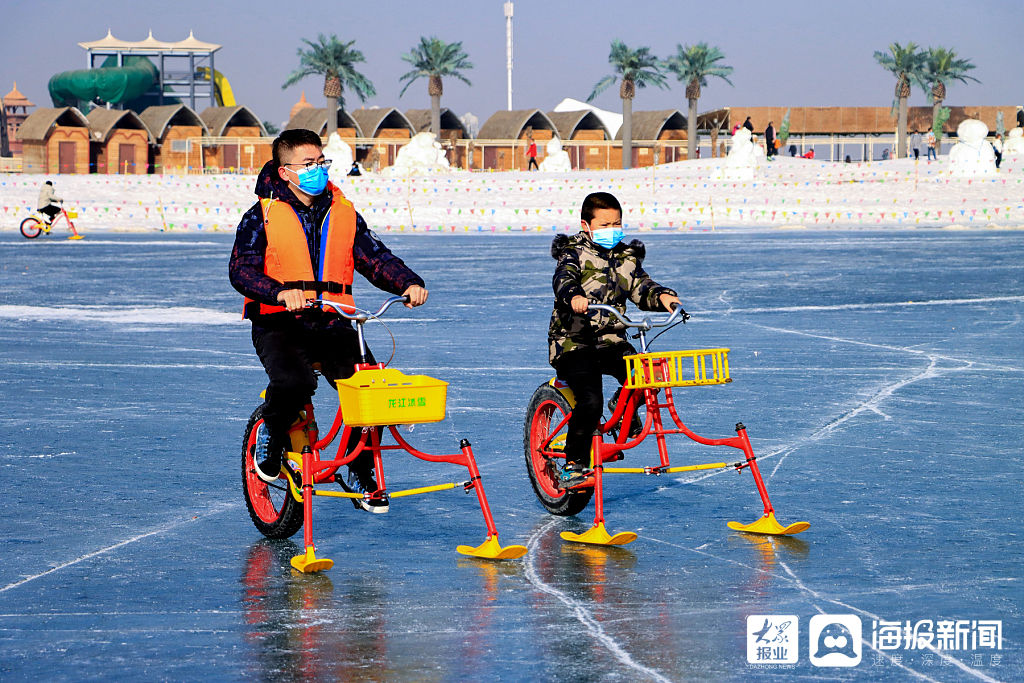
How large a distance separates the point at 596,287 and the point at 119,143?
8137 cm

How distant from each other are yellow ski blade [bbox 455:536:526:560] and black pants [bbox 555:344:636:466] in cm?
70

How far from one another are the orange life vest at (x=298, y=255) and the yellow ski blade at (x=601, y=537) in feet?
4.78

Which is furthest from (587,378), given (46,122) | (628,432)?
(46,122)

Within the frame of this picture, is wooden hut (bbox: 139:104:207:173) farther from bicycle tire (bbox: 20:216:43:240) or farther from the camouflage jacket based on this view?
the camouflage jacket

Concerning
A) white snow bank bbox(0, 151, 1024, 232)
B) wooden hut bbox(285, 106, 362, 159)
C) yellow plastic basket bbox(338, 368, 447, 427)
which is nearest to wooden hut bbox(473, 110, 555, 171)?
wooden hut bbox(285, 106, 362, 159)

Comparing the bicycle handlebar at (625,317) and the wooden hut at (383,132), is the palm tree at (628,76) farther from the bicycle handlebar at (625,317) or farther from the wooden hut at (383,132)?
the bicycle handlebar at (625,317)

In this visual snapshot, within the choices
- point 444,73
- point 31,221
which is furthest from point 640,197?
point 444,73

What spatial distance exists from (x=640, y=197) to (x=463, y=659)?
4940 cm

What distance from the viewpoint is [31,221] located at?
35.7m

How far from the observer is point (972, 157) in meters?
60.0

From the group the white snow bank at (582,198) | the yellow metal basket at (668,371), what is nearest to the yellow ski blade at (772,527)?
the yellow metal basket at (668,371)

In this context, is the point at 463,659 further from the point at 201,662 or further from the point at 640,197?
the point at 640,197

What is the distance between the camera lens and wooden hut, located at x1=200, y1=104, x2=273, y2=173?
86.1 metres

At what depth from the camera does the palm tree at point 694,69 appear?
88.4 meters
